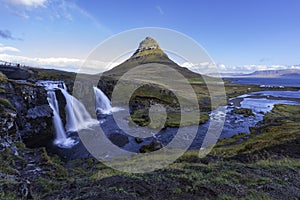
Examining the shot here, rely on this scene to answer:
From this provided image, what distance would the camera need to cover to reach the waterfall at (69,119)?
2559 centimetres

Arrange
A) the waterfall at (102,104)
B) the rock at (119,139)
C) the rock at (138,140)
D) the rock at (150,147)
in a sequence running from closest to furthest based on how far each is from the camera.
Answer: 1. the rock at (150,147)
2. the rock at (119,139)
3. the rock at (138,140)
4. the waterfall at (102,104)

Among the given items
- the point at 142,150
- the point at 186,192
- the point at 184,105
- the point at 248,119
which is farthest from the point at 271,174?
the point at 184,105

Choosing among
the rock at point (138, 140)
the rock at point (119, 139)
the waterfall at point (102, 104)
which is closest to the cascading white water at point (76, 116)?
A: the rock at point (119, 139)

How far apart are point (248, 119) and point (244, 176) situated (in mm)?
35223

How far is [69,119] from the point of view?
31.3m

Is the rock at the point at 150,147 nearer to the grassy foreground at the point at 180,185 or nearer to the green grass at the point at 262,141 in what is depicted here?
the green grass at the point at 262,141

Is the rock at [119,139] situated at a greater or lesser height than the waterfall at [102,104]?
lesser

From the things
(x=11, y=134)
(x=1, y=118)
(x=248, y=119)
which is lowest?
(x=248, y=119)

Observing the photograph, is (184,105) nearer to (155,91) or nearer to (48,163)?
(155,91)

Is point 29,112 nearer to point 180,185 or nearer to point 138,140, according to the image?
point 138,140

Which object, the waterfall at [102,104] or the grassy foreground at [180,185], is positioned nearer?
the grassy foreground at [180,185]

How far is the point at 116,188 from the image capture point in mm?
8414

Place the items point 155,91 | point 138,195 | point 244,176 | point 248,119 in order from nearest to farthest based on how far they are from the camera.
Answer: point 138,195
point 244,176
point 248,119
point 155,91

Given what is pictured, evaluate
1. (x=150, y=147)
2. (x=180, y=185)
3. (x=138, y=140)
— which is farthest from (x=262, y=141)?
(x=180, y=185)
